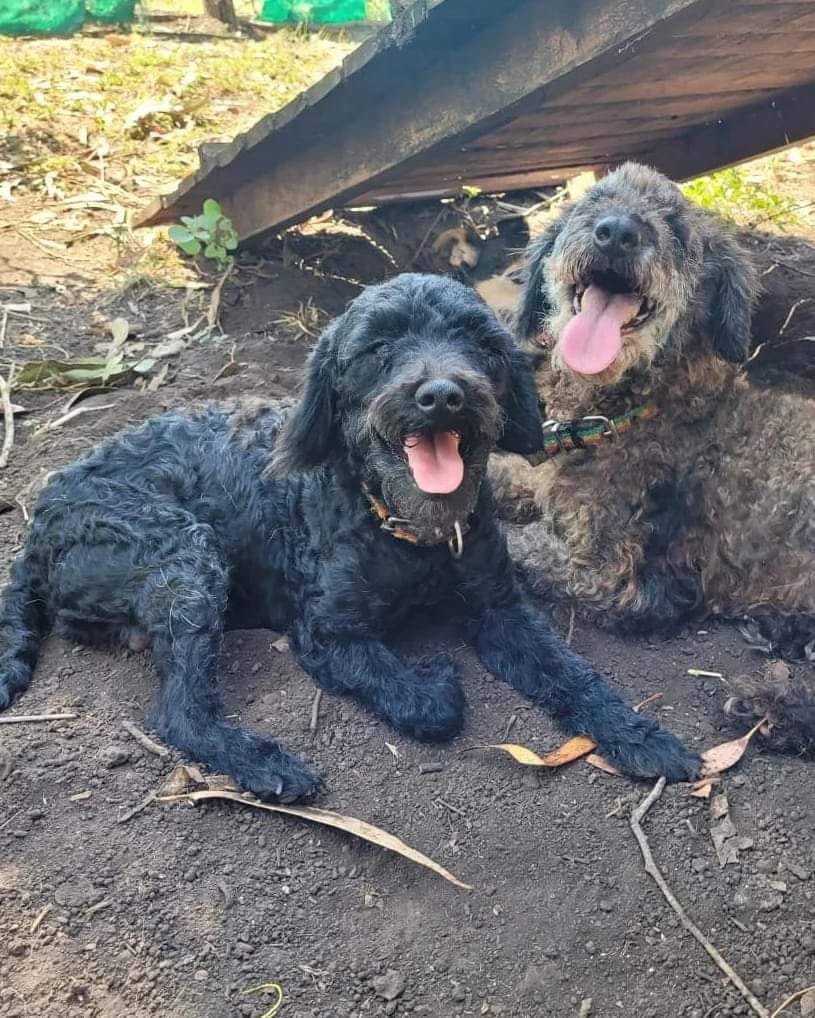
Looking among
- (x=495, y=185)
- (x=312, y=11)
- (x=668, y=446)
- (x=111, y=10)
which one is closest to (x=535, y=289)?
(x=668, y=446)

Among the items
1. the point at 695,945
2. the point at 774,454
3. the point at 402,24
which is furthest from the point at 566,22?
the point at 695,945

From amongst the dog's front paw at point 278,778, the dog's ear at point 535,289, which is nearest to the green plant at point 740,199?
the dog's ear at point 535,289

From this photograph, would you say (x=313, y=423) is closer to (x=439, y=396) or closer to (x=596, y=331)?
(x=439, y=396)

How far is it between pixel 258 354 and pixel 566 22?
289cm

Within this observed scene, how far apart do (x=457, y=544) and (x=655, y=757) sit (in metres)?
1.11

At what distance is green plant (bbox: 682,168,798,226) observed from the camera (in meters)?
8.03

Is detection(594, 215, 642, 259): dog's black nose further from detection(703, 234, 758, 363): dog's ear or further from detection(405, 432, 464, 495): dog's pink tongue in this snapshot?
detection(405, 432, 464, 495): dog's pink tongue

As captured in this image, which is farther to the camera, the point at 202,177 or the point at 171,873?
the point at 202,177

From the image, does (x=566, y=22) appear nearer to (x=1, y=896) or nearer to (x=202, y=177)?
(x=202, y=177)

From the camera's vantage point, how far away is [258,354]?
635 cm

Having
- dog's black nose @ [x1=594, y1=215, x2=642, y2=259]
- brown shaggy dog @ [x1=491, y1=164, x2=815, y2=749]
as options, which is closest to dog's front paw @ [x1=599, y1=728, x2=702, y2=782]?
brown shaggy dog @ [x1=491, y1=164, x2=815, y2=749]

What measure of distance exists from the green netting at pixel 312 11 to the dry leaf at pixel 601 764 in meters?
10.9

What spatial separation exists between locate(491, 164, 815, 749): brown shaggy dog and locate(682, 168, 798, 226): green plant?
3.96 meters

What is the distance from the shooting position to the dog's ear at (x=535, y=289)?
461cm
